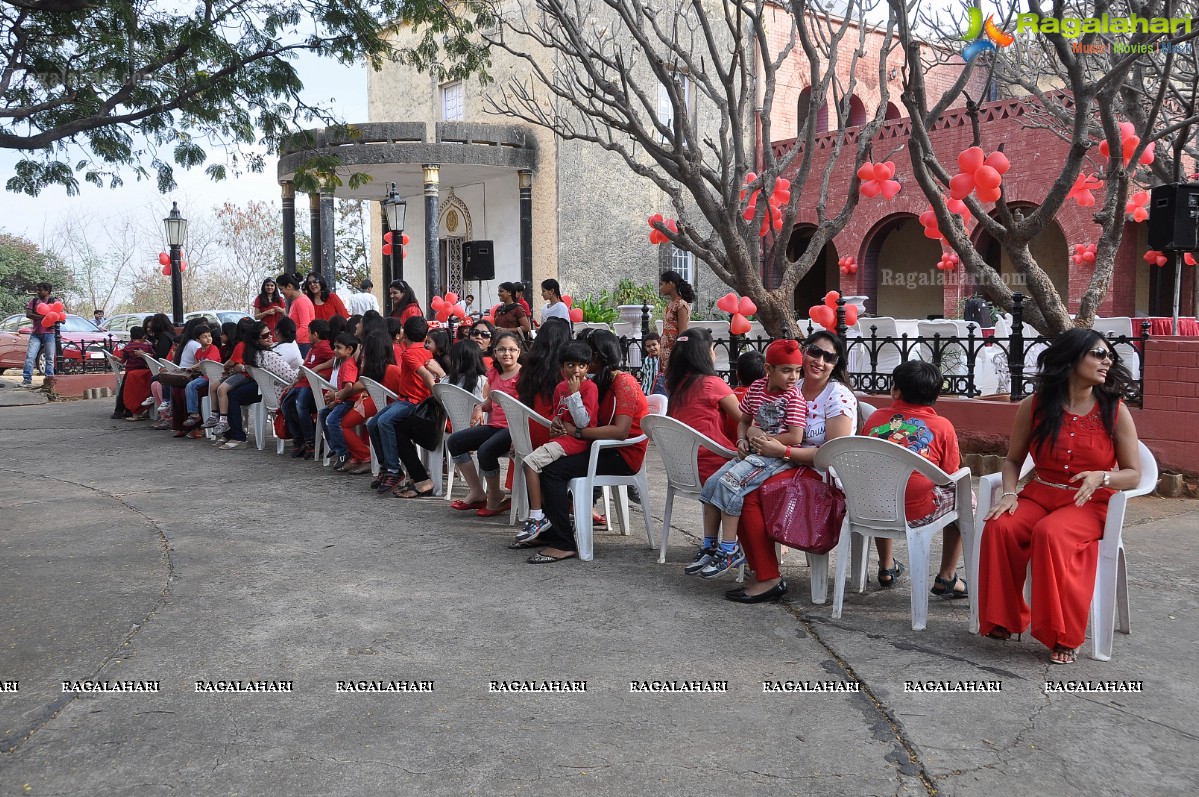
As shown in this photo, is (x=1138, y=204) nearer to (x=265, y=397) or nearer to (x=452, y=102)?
(x=265, y=397)

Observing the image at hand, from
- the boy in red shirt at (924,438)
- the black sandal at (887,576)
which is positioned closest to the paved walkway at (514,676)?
the black sandal at (887,576)

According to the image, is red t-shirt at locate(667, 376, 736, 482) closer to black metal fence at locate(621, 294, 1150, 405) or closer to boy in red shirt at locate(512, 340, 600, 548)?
boy in red shirt at locate(512, 340, 600, 548)

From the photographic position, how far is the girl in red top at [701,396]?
5.70 metres

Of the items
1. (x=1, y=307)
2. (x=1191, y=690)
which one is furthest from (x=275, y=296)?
(x=1, y=307)

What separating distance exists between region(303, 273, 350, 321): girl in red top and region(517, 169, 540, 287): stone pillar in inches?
368

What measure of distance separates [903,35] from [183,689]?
7.12 meters

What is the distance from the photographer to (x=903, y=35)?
8281 mm

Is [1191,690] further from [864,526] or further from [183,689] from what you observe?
[183,689]

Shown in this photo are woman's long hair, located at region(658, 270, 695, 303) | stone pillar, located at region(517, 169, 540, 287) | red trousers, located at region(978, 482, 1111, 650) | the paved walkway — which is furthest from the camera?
stone pillar, located at region(517, 169, 540, 287)

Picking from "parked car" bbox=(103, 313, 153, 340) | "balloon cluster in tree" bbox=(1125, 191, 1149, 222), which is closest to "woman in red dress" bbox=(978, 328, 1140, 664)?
"balloon cluster in tree" bbox=(1125, 191, 1149, 222)

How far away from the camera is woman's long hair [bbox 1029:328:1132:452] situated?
4289mm

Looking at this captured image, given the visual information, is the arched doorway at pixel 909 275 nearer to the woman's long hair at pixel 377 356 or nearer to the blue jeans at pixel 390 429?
the woman's long hair at pixel 377 356

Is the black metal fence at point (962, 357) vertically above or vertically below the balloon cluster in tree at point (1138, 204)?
below

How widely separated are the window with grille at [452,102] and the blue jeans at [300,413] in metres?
15.1
